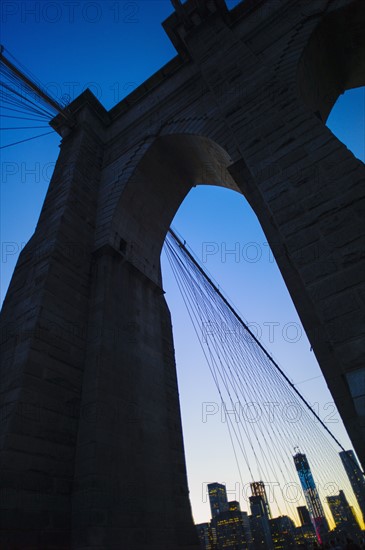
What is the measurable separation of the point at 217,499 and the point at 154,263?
166 m

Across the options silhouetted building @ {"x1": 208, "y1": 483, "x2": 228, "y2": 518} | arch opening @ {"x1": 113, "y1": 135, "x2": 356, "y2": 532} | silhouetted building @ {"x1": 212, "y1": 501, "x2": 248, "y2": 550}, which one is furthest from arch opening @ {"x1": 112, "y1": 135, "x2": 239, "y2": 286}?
silhouetted building @ {"x1": 208, "y1": 483, "x2": 228, "y2": 518}

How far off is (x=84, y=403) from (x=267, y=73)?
6.79 metres

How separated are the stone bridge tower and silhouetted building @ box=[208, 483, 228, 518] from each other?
165 meters

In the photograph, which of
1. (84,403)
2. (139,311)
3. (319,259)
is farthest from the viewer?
(139,311)

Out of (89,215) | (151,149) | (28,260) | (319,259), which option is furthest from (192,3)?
(319,259)

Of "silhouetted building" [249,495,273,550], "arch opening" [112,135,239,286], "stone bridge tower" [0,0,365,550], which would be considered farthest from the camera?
"silhouetted building" [249,495,273,550]

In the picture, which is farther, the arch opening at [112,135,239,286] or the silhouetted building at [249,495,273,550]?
the silhouetted building at [249,495,273,550]

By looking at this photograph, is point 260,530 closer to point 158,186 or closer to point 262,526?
point 262,526

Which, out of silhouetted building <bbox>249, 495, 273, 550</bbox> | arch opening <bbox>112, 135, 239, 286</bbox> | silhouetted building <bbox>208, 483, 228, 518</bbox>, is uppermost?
silhouetted building <bbox>208, 483, 228, 518</bbox>

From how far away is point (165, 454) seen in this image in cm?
623

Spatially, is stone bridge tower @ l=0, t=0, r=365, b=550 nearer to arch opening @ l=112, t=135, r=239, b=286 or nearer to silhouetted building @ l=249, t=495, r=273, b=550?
arch opening @ l=112, t=135, r=239, b=286

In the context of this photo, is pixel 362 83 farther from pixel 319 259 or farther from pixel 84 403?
pixel 84 403

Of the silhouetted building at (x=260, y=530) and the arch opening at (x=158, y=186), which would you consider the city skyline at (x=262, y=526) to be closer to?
the silhouetted building at (x=260, y=530)

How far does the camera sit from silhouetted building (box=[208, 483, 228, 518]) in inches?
5448
